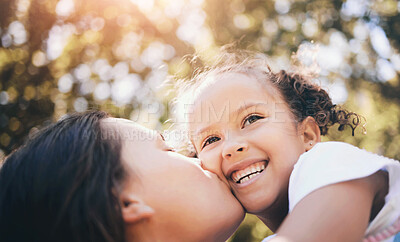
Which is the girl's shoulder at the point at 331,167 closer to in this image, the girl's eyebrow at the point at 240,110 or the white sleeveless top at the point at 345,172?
the white sleeveless top at the point at 345,172

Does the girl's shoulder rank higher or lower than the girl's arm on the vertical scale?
higher

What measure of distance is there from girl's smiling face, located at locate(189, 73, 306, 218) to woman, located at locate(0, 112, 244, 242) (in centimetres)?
21

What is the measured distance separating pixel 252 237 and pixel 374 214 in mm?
6744

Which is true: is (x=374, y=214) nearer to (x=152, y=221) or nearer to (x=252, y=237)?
(x=152, y=221)

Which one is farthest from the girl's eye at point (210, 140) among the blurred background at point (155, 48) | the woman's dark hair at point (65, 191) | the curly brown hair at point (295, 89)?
the blurred background at point (155, 48)

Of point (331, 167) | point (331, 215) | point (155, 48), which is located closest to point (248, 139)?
point (331, 167)

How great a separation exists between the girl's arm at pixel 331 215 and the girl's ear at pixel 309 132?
35.9 inches

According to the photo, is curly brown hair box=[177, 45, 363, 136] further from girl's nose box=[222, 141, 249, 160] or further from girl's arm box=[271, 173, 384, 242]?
girl's arm box=[271, 173, 384, 242]

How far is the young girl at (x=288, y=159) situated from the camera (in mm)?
1348

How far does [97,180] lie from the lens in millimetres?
1426

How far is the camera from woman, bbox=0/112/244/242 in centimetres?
137

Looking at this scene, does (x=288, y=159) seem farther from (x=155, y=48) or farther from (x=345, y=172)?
(x=155, y=48)

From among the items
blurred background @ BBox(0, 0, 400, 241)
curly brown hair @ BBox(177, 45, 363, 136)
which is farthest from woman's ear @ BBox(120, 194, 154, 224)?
blurred background @ BBox(0, 0, 400, 241)

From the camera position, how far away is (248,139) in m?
2.02
